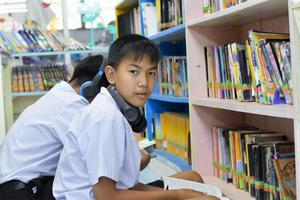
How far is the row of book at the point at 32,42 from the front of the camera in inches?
170

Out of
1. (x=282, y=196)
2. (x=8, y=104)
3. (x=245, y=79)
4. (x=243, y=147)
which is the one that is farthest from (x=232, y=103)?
(x=8, y=104)

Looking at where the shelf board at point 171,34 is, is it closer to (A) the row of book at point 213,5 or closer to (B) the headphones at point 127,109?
(A) the row of book at point 213,5

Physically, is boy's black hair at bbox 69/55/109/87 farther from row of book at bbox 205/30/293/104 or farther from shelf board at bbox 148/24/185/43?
row of book at bbox 205/30/293/104

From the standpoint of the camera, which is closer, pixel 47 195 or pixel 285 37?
pixel 285 37

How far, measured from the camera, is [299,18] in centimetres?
119

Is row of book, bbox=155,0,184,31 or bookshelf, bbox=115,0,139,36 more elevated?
bookshelf, bbox=115,0,139,36

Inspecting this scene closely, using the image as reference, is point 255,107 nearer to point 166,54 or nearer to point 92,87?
point 92,87

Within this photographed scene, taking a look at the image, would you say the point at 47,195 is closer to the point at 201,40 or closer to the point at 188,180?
the point at 188,180

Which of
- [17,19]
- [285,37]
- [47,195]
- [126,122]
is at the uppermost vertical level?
[17,19]

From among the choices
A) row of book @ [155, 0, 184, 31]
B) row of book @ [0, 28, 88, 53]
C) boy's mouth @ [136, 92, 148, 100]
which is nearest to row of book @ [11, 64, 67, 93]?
row of book @ [0, 28, 88, 53]

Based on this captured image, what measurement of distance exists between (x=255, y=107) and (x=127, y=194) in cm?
51

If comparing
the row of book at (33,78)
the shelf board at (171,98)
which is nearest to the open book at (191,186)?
the shelf board at (171,98)

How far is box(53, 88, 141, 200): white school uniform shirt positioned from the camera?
1386 mm

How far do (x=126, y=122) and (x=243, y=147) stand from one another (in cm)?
62
